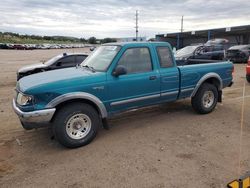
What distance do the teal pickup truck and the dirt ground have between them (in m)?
0.47

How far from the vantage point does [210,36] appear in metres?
40.8

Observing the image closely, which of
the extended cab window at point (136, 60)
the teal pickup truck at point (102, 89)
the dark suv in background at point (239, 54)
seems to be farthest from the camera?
the dark suv in background at point (239, 54)

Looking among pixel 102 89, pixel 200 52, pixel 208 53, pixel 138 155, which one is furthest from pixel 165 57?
pixel 208 53

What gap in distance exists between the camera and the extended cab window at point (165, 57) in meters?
5.39

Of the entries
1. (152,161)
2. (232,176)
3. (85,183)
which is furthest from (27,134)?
(232,176)

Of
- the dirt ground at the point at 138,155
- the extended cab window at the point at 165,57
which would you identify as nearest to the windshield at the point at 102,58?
the extended cab window at the point at 165,57

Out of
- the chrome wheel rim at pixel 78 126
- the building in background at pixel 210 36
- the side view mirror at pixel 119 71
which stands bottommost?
the chrome wheel rim at pixel 78 126

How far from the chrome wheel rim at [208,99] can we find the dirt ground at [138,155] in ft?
1.17

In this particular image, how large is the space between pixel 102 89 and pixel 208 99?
318 cm

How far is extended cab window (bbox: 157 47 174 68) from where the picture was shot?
212 inches

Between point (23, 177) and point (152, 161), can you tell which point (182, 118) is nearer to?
point (152, 161)

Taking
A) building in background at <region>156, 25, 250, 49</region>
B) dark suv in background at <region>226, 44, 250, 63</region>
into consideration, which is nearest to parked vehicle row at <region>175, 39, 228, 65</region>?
dark suv in background at <region>226, 44, 250, 63</region>

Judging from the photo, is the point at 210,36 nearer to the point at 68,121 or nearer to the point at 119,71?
the point at 119,71

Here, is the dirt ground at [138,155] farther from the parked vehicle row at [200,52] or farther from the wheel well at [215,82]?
the parked vehicle row at [200,52]
